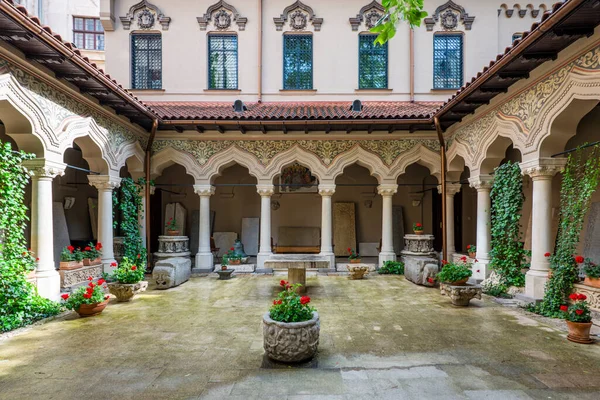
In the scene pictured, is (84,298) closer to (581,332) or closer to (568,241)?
(581,332)

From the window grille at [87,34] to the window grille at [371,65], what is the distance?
1450cm

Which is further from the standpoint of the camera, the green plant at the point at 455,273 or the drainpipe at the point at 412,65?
the drainpipe at the point at 412,65

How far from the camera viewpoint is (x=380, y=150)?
1078 cm

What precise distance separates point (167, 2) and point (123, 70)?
3.02 metres

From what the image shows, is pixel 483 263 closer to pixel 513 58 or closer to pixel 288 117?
pixel 513 58

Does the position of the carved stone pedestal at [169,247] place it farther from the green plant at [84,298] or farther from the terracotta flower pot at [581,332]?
the terracotta flower pot at [581,332]

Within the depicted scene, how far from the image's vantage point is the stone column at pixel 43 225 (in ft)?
20.5

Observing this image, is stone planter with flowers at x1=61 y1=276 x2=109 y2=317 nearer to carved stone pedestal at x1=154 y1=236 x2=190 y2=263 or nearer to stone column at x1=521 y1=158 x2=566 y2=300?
carved stone pedestal at x1=154 y1=236 x2=190 y2=263

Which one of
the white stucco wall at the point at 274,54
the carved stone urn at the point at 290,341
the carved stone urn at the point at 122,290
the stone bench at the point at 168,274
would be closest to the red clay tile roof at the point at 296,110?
the white stucco wall at the point at 274,54

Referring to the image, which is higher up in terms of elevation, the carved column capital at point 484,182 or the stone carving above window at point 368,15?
the stone carving above window at point 368,15

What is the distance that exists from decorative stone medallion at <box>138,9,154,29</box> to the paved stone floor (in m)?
10.6

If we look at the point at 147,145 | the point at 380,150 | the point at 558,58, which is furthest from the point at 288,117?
the point at 558,58

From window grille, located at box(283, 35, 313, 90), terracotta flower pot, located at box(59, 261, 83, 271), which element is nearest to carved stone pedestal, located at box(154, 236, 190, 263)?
terracotta flower pot, located at box(59, 261, 83, 271)

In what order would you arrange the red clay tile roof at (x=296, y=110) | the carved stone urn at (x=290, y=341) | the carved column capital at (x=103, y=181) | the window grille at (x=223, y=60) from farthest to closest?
the window grille at (x=223, y=60)
the red clay tile roof at (x=296, y=110)
the carved column capital at (x=103, y=181)
the carved stone urn at (x=290, y=341)
